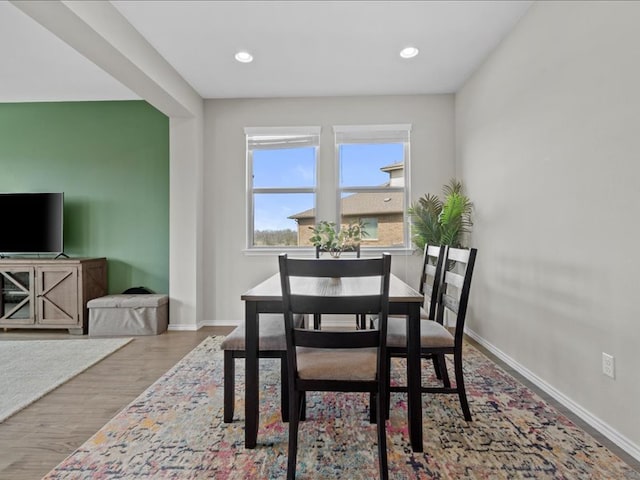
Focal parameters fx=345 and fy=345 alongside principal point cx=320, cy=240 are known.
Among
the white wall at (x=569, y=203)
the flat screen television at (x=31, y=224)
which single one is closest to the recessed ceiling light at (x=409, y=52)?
the white wall at (x=569, y=203)

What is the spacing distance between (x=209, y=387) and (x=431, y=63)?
11.1 feet

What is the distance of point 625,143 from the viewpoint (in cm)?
166

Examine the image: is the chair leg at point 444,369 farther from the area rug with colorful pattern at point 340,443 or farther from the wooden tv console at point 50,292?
the wooden tv console at point 50,292

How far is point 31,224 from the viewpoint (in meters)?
3.97

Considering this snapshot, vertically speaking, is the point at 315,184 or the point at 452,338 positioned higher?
the point at 315,184

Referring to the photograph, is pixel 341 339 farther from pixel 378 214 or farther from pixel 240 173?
pixel 240 173

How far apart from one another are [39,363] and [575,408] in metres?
3.89

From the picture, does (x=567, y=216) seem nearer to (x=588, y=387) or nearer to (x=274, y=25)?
(x=588, y=387)

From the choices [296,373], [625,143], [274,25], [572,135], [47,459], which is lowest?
[47,459]

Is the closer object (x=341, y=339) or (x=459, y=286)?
(x=341, y=339)

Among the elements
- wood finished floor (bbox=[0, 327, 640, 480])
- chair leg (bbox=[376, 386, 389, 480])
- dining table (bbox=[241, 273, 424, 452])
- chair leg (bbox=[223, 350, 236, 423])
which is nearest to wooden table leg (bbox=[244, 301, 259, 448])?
dining table (bbox=[241, 273, 424, 452])

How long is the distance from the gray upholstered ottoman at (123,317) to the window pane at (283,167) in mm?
1821

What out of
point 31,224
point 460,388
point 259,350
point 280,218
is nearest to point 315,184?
point 280,218

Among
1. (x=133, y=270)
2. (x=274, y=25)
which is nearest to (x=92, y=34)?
(x=274, y=25)
